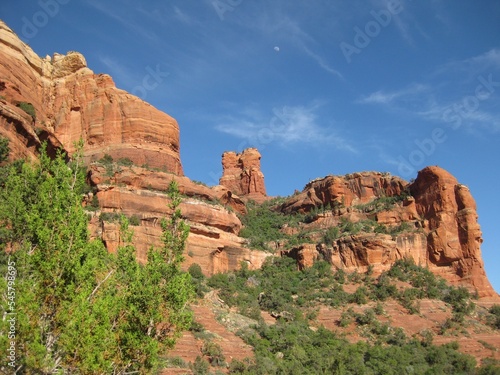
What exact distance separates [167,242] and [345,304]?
36446mm

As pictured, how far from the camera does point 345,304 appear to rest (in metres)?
51.4

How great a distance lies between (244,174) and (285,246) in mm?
42536

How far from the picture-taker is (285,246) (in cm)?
6372

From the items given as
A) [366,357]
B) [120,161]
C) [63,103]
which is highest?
[63,103]

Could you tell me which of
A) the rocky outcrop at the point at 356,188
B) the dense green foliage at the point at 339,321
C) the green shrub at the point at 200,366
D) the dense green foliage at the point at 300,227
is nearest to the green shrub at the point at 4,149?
the green shrub at the point at 200,366

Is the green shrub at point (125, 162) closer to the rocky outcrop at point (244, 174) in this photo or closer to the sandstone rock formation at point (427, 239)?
the sandstone rock formation at point (427, 239)

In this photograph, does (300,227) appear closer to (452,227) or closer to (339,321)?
(452,227)

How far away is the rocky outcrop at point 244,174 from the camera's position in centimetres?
10181

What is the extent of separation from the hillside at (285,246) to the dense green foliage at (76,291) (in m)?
15.6

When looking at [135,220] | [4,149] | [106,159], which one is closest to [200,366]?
[4,149]

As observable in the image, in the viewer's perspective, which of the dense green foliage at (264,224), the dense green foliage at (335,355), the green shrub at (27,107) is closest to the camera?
the dense green foliage at (335,355)

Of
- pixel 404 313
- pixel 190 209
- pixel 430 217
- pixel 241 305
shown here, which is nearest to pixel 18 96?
pixel 190 209

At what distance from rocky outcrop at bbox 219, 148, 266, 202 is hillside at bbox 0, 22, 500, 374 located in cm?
2936

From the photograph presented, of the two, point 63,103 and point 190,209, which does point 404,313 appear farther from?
point 63,103
